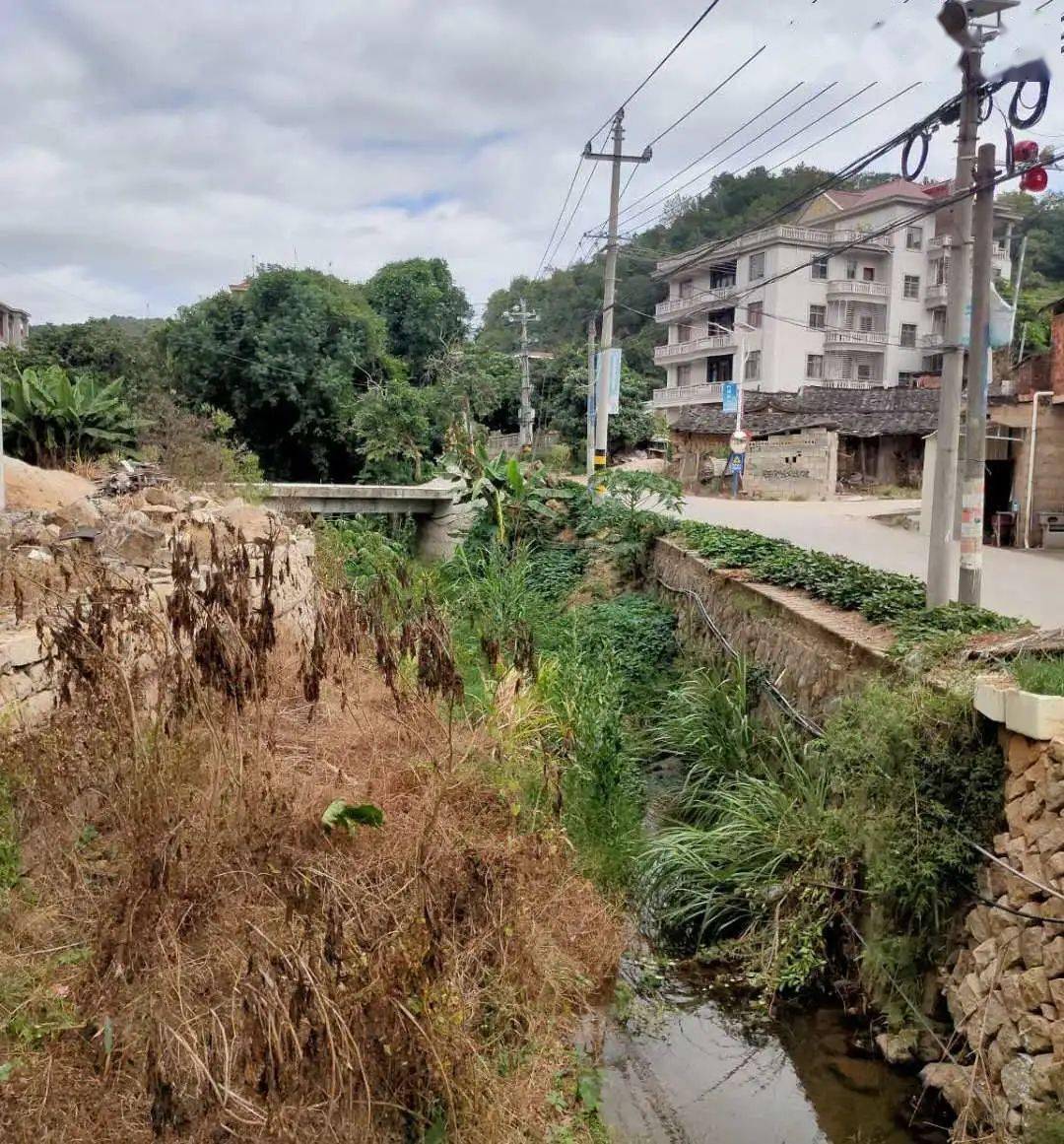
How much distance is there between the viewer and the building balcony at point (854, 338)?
1766 inches

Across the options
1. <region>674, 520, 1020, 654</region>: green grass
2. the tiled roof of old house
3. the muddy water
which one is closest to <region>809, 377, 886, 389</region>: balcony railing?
the tiled roof of old house

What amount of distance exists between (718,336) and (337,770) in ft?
143

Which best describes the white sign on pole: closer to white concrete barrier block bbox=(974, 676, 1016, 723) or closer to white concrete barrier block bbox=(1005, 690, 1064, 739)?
white concrete barrier block bbox=(974, 676, 1016, 723)

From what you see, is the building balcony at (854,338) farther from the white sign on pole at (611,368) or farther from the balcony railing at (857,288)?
the white sign on pole at (611,368)

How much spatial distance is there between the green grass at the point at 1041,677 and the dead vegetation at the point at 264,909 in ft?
9.90

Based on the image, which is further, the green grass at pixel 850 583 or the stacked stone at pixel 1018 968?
the green grass at pixel 850 583

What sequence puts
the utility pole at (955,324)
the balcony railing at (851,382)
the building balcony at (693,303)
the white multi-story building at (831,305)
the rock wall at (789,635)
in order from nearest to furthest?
the rock wall at (789,635), the utility pole at (955,324), the white multi-story building at (831,305), the balcony railing at (851,382), the building balcony at (693,303)

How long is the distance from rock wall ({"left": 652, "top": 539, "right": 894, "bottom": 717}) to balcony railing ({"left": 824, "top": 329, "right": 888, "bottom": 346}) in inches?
1351

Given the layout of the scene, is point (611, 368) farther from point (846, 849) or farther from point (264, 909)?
point (264, 909)

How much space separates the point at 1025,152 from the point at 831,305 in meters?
39.3

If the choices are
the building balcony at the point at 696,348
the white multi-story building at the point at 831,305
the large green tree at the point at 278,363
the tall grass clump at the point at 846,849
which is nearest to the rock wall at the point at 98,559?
the tall grass clump at the point at 846,849

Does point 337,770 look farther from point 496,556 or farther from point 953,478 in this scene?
point 496,556

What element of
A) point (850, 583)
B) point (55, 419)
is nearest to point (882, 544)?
point (850, 583)

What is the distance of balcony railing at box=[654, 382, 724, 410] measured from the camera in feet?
151
